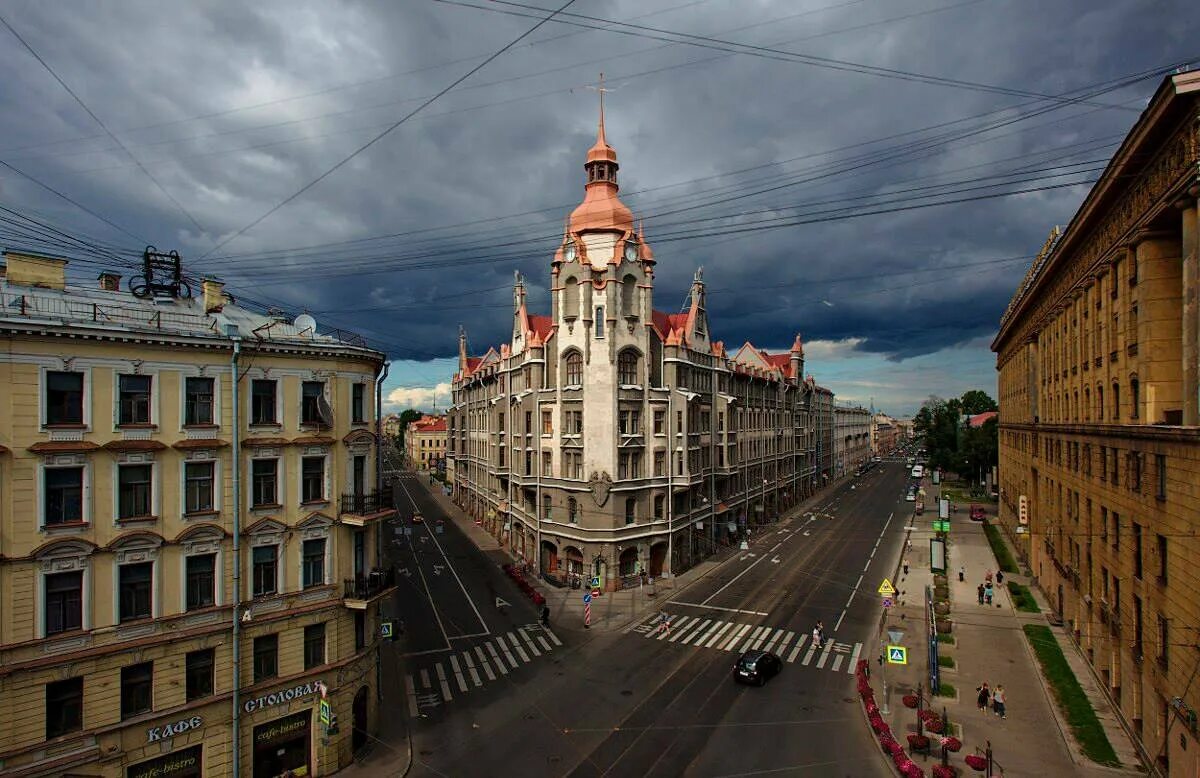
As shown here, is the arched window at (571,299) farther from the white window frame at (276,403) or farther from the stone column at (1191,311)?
the stone column at (1191,311)

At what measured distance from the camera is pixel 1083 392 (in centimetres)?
3597

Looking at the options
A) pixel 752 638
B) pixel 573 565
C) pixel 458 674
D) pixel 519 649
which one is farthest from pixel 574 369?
pixel 458 674

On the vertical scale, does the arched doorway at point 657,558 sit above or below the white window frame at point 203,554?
below

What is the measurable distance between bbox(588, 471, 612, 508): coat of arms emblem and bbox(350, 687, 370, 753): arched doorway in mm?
25715

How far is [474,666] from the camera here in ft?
120

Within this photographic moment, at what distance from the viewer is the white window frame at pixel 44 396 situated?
20.4 metres

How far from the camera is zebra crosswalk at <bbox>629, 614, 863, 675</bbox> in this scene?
121ft

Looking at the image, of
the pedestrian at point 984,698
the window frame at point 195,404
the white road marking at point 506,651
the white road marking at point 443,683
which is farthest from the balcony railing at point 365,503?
the pedestrian at point 984,698

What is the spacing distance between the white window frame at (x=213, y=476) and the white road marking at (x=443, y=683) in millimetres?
15658

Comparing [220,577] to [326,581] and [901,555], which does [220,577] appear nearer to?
[326,581]

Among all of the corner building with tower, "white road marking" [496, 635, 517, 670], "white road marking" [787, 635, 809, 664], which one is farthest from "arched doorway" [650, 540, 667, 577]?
"white road marking" [496, 635, 517, 670]

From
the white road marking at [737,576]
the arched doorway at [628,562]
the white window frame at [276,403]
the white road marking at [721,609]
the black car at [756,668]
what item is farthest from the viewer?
the arched doorway at [628,562]

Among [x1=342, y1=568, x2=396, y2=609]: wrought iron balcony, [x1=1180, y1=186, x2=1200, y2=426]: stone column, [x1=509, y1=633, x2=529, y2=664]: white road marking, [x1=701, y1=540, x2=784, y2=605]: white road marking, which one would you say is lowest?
[x1=701, y1=540, x2=784, y2=605]: white road marking

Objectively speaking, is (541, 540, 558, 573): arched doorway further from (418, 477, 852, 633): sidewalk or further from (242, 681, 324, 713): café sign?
(242, 681, 324, 713): café sign
